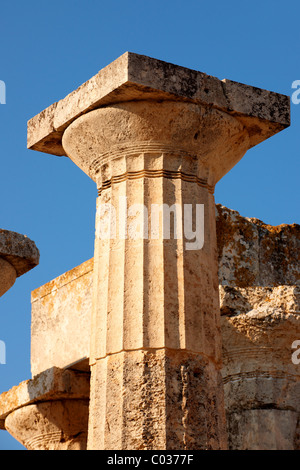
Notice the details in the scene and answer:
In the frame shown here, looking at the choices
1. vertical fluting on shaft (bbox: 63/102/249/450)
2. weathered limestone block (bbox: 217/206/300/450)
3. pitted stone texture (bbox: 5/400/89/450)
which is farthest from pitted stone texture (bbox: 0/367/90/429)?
vertical fluting on shaft (bbox: 63/102/249/450)

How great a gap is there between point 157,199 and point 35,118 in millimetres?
1633

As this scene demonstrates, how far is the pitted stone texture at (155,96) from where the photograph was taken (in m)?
7.20

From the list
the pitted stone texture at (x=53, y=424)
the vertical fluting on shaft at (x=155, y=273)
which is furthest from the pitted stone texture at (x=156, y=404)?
the pitted stone texture at (x=53, y=424)

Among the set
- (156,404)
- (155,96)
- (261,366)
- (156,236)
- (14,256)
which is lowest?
(156,404)

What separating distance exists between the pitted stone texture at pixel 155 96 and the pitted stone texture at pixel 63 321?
3058 millimetres

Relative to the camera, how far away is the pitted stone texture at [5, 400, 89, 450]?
11148 mm

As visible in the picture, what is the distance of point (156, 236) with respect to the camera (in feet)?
23.6

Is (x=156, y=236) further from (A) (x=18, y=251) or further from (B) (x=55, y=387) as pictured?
(A) (x=18, y=251)

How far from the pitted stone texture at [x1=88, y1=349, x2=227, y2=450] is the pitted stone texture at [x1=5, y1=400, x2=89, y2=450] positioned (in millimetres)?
4277

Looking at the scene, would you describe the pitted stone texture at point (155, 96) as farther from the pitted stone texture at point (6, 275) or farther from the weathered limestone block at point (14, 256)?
the pitted stone texture at point (6, 275)

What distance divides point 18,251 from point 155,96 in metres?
4.37

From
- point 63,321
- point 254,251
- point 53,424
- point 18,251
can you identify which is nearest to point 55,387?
point 53,424

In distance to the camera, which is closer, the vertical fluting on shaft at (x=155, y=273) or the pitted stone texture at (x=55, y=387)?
the vertical fluting on shaft at (x=155, y=273)

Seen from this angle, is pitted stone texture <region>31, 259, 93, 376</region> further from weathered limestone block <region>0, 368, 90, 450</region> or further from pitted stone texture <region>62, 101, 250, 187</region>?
pitted stone texture <region>62, 101, 250, 187</region>
